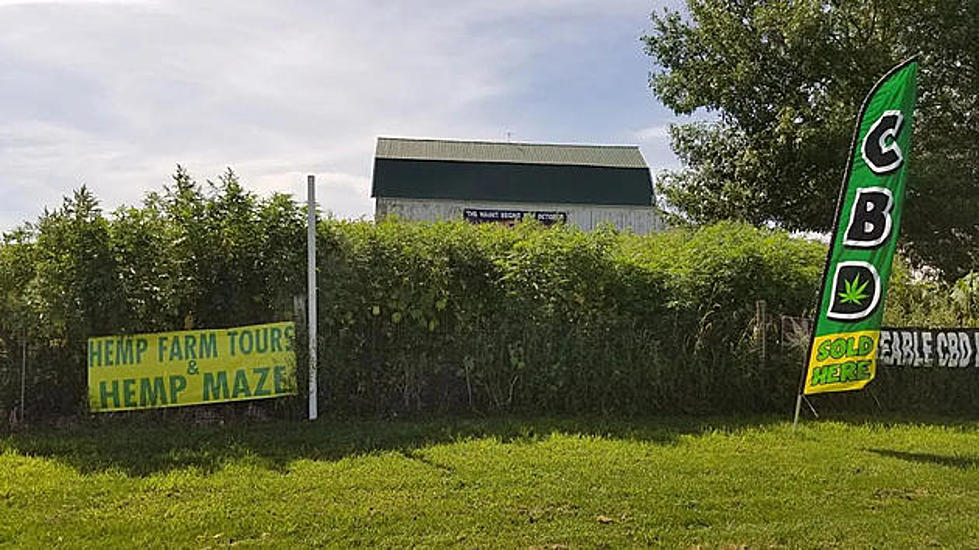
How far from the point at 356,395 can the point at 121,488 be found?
3130mm

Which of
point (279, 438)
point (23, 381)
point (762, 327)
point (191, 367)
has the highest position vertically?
point (762, 327)

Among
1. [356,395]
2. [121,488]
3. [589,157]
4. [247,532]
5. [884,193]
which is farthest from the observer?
[589,157]

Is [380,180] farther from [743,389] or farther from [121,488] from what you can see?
[121,488]

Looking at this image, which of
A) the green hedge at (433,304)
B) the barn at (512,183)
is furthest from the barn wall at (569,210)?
the green hedge at (433,304)

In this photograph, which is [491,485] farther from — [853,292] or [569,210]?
[569,210]

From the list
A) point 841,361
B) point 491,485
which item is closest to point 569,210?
point 841,361

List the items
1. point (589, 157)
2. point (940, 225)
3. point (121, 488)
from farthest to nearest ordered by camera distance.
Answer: point (589, 157)
point (940, 225)
point (121, 488)

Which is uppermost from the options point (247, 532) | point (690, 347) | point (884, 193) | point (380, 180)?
point (380, 180)

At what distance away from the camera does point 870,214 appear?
26.1 ft

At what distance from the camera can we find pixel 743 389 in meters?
9.19

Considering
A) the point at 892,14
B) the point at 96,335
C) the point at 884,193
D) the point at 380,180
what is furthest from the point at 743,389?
the point at 380,180

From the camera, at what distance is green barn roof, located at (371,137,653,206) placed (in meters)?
31.0

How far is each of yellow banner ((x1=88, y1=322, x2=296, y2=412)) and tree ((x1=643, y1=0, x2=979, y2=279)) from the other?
36.5ft

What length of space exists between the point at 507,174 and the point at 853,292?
2437 cm
